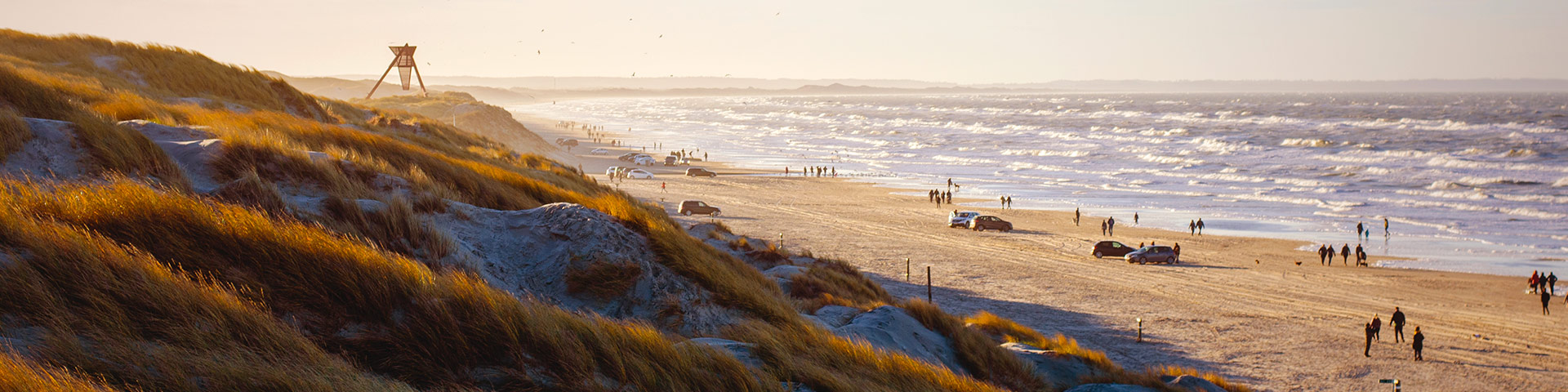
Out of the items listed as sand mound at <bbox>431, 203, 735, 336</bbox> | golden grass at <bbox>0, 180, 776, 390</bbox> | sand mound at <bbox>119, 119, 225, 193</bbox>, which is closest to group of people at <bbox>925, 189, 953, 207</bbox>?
sand mound at <bbox>431, 203, 735, 336</bbox>

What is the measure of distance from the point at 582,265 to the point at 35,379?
5.45m

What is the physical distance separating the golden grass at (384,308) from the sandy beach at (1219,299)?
43.6ft

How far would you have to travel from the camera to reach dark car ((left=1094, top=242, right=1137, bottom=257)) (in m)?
29.1

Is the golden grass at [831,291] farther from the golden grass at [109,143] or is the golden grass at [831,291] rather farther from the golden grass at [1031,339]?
the golden grass at [109,143]

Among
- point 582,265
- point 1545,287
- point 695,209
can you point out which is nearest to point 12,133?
point 582,265

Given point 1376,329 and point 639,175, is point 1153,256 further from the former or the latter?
point 639,175

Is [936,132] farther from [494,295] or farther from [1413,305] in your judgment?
[494,295]

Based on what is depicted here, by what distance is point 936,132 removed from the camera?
10388 centimetres

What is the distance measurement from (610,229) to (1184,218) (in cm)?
3498

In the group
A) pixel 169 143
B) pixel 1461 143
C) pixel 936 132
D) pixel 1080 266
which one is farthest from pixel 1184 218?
pixel 936 132

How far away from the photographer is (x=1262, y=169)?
190 ft

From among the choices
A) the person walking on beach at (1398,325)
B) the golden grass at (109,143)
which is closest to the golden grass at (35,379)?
the golden grass at (109,143)

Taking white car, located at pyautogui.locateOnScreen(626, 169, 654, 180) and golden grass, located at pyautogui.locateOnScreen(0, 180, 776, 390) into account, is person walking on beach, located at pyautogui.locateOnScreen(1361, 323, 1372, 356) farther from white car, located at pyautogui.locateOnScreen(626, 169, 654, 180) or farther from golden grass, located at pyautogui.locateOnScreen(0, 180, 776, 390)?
white car, located at pyautogui.locateOnScreen(626, 169, 654, 180)

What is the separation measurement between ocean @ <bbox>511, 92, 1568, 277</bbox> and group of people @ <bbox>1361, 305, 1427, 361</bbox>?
1114 centimetres
